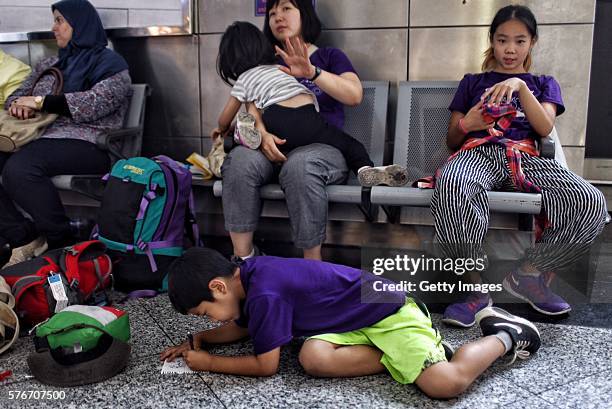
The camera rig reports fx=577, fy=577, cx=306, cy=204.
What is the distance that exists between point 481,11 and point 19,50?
2.99 metres

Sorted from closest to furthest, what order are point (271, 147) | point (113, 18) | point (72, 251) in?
point (72, 251) → point (271, 147) → point (113, 18)

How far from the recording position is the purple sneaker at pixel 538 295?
2283mm

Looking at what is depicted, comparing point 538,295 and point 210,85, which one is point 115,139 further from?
point 538,295

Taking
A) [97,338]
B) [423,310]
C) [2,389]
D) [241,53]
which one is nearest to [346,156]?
[241,53]

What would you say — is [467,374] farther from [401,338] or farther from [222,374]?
[222,374]

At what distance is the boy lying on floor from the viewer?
1.62 meters

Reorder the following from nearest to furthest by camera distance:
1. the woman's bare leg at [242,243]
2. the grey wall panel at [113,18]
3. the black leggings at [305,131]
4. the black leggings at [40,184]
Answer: the woman's bare leg at [242,243] < the black leggings at [305,131] < the black leggings at [40,184] < the grey wall panel at [113,18]

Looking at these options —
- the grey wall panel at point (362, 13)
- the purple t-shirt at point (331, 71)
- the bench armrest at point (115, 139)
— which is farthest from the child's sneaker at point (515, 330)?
the bench armrest at point (115, 139)

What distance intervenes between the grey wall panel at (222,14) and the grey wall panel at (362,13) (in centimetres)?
40

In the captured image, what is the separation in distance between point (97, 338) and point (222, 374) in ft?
1.34

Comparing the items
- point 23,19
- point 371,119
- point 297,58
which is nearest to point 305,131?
point 297,58

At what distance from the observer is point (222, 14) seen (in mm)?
3445

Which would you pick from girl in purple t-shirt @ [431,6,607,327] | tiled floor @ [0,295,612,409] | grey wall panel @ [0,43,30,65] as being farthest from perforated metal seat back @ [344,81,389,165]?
grey wall panel @ [0,43,30,65]

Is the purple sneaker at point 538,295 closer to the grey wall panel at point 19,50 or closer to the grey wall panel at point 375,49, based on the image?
the grey wall panel at point 375,49
